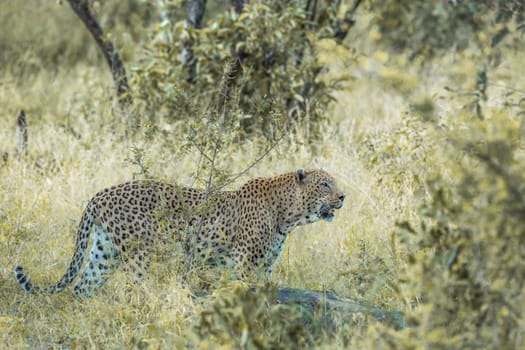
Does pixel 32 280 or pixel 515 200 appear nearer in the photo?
pixel 515 200

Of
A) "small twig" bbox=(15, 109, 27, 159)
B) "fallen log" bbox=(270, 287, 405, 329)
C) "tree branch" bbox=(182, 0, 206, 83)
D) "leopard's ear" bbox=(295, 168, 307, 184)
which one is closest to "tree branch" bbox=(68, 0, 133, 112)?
"tree branch" bbox=(182, 0, 206, 83)

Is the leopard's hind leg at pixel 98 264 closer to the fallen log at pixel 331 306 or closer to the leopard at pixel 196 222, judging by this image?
the leopard at pixel 196 222

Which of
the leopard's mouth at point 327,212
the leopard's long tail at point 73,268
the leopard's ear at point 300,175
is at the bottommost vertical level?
the leopard's long tail at point 73,268

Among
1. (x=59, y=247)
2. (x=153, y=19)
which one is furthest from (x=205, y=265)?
(x=153, y=19)

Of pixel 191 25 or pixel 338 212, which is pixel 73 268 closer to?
pixel 338 212

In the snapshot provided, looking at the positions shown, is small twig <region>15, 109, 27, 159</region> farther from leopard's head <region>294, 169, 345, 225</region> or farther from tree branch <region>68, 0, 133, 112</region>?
leopard's head <region>294, 169, 345, 225</region>

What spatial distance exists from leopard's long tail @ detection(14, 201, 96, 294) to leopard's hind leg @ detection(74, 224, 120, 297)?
7 centimetres

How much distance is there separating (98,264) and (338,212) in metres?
2.48

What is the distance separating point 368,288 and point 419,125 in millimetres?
2932

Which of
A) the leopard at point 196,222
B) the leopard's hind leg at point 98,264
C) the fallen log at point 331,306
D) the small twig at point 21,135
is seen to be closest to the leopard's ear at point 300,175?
the leopard at point 196,222

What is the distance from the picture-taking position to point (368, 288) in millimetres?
6457

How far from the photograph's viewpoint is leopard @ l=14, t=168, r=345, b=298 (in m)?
6.48

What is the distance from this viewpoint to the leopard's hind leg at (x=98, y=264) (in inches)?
257

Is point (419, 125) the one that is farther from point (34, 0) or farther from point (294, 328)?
point (34, 0)
